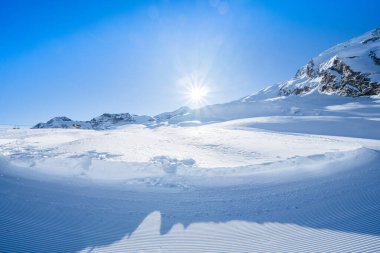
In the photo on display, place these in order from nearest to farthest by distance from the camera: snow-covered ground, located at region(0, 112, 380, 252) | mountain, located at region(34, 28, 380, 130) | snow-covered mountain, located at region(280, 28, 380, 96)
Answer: snow-covered ground, located at region(0, 112, 380, 252)
mountain, located at region(34, 28, 380, 130)
snow-covered mountain, located at region(280, 28, 380, 96)

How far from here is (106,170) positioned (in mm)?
8625

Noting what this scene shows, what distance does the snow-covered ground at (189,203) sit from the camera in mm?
4246

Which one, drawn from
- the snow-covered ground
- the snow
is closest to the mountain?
the snow

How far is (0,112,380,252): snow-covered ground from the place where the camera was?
4.25m

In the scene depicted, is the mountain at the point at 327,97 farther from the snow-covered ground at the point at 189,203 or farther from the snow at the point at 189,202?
the snow-covered ground at the point at 189,203

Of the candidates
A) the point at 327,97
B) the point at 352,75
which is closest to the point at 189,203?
the point at 327,97

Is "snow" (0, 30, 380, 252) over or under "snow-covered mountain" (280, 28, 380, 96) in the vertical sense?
under

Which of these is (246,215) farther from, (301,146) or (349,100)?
(349,100)

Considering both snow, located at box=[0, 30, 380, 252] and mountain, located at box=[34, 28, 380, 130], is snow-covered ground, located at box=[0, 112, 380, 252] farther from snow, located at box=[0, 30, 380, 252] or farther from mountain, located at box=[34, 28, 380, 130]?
mountain, located at box=[34, 28, 380, 130]

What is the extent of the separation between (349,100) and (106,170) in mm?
50313

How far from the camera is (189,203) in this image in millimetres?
5879

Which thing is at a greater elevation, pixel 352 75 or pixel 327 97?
pixel 352 75

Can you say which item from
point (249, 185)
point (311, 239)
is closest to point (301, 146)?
point (249, 185)

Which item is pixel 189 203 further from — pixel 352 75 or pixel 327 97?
pixel 352 75
